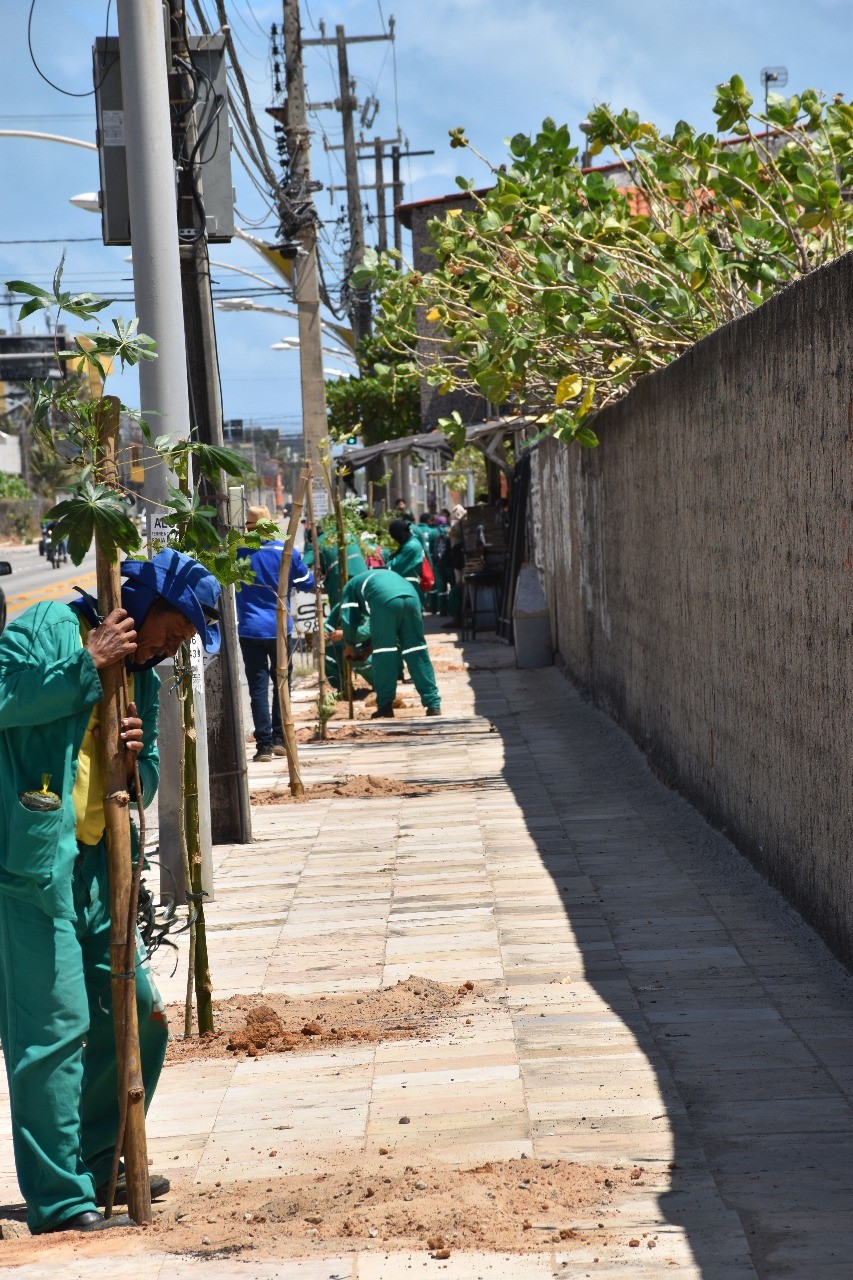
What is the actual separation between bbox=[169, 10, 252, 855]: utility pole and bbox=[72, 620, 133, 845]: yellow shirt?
4.70 m

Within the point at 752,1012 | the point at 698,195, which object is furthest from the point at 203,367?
the point at 752,1012

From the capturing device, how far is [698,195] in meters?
10.7

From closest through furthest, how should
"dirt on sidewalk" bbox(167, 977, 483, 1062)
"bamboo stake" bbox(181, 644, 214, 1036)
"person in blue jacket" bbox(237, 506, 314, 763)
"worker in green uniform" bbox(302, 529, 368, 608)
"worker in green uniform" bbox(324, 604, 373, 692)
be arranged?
"dirt on sidewalk" bbox(167, 977, 483, 1062), "bamboo stake" bbox(181, 644, 214, 1036), "person in blue jacket" bbox(237, 506, 314, 763), "worker in green uniform" bbox(324, 604, 373, 692), "worker in green uniform" bbox(302, 529, 368, 608)

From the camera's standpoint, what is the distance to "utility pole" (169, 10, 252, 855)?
917cm

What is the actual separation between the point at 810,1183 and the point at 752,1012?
1.57 meters

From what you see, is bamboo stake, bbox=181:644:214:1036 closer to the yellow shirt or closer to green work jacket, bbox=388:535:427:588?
the yellow shirt

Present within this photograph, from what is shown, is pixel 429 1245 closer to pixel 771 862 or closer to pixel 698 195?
pixel 771 862

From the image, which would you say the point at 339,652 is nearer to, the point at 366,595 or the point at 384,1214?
the point at 366,595

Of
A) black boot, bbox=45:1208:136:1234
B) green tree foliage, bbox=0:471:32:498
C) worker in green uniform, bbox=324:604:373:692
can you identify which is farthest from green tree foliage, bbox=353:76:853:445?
green tree foliage, bbox=0:471:32:498

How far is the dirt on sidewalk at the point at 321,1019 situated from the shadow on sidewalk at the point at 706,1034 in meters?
0.34

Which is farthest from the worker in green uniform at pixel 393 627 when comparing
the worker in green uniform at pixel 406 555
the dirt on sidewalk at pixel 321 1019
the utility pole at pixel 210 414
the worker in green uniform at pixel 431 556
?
the worker in green uniform at pixel 431 556

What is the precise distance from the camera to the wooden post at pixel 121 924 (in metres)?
4.20

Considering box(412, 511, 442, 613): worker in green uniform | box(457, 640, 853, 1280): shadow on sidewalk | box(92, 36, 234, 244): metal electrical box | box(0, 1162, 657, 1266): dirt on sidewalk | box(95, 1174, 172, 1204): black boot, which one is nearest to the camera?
box(0, 1162, 657, 1266): dirt on sidewalk

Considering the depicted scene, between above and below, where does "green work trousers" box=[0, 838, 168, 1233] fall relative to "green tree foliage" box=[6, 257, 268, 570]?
below
